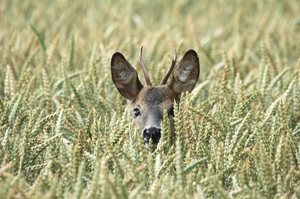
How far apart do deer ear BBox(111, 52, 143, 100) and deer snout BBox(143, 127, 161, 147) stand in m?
0.87

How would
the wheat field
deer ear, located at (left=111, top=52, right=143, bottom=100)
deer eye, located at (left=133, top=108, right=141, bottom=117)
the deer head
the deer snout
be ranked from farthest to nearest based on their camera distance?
1. deer ear, located at (left=111, top=52, right=143, bottom=100)
2. deer eye, located at (left=133, top=108, right=141, bottom=117)
3. the deer head
4. the deer snout
5. the wheat field

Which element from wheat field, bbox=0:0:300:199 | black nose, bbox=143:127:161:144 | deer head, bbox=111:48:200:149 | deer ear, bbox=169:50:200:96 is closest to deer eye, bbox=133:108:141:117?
deer head, bbox=111:48:200:149

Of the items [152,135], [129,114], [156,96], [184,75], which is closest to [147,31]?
[184,75]

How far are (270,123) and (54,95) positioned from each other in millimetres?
1931

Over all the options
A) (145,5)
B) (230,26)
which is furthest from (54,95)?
(145,5)

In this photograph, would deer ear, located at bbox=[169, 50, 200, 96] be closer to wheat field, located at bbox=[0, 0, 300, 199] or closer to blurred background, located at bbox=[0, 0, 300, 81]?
wheat field, located at bbox=[0, 0, 300, 199]

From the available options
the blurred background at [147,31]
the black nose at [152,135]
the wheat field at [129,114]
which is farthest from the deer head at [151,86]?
the blurred background at [147,31]

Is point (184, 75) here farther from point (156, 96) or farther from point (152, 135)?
point (152, 135)

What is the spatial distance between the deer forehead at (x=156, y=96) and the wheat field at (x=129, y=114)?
177 millimetres

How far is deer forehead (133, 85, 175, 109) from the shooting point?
754 cm

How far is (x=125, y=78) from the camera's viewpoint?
780 cm

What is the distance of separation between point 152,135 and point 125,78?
1.00m

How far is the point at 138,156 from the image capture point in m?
5.90

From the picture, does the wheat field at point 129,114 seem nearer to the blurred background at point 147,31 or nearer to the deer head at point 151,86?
the blurred background at point 147,31
